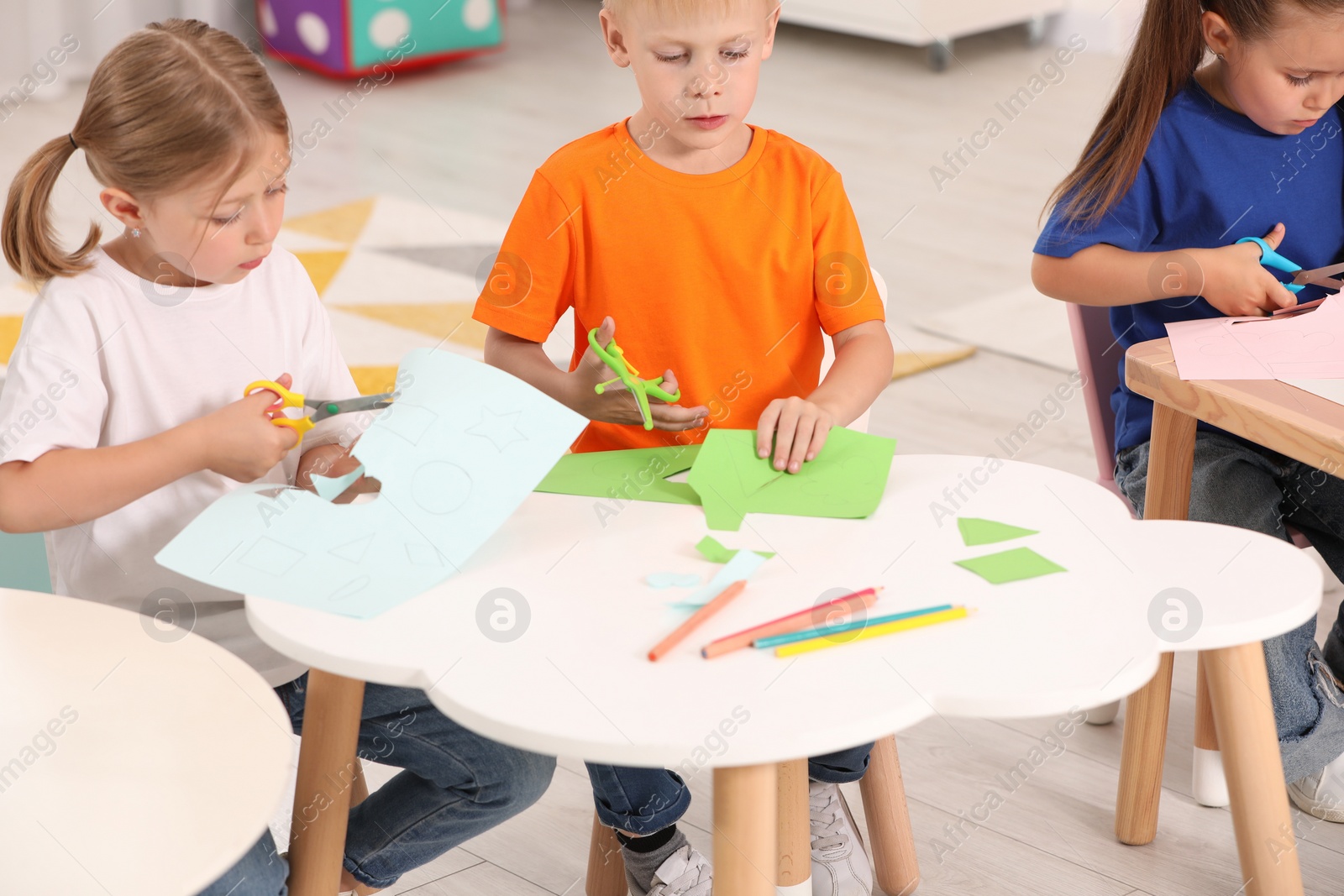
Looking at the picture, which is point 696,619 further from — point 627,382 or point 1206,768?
point 1206,768

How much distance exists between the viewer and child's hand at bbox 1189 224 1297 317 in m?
1.19

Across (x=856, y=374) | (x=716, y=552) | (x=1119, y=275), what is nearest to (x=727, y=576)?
(x=716, y=552)

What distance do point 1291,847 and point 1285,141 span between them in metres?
0.69

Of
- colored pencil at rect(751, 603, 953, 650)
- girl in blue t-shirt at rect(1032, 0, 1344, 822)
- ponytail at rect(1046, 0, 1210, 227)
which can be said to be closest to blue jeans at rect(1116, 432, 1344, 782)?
girl in blue t-shirt at rect(1032, 0, 1344, 822)

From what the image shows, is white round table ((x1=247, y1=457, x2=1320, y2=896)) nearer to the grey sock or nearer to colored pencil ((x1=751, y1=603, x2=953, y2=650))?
colored pencil ((x1=751, y1=603, x2=953, y2=650))

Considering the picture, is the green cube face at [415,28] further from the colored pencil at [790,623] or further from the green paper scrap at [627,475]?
the colored pencil at [790,623]

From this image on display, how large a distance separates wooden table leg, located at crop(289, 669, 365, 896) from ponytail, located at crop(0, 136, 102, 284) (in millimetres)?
340

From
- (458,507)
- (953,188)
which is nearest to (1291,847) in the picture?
(458,507)

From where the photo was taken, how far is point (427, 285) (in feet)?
9.16

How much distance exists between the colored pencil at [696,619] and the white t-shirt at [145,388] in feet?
1.23

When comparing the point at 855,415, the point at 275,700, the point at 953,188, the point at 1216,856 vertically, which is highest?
the point at 275,700

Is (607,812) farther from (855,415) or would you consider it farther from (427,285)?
(427,285)

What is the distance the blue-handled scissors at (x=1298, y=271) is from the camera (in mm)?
1194

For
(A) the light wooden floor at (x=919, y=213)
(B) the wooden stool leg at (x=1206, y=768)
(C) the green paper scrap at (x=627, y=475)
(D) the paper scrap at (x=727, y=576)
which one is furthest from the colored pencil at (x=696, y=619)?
(B) the wooden stool leg at (x=1206, y=768)
